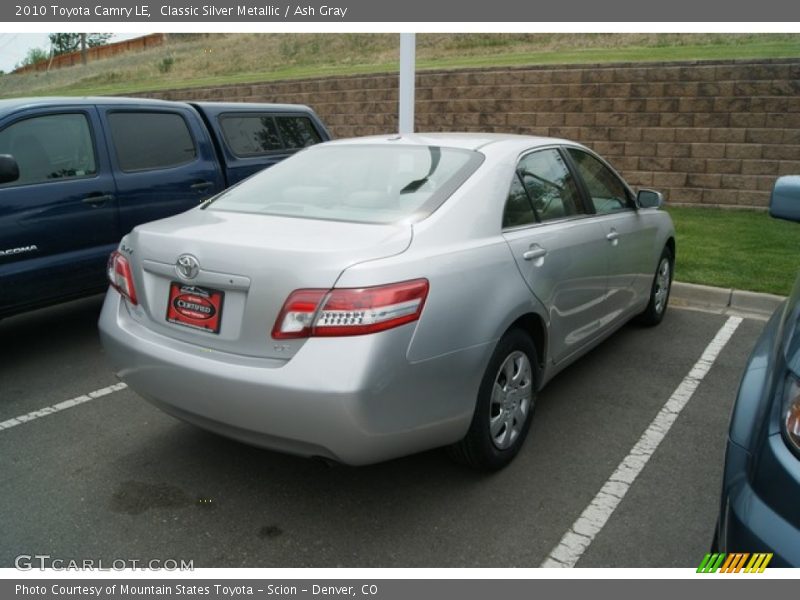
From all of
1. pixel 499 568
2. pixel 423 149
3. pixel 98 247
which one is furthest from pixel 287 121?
pixel 499 568

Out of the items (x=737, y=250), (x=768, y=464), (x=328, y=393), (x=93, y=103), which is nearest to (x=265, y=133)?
(x=93, y=103)

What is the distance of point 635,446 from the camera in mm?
3648

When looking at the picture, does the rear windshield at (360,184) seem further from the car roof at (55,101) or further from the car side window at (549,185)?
the car roof at (55,101)

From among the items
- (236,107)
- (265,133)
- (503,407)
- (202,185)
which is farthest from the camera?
(265,133)

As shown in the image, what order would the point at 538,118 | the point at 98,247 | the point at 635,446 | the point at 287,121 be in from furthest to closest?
the point at 538,118
the point at 287,121
the point at 98,247
the point at 635,446

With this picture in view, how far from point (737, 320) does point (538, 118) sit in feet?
23.9

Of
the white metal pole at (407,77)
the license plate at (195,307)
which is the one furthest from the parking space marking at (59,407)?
the white metal pole at (407,77)

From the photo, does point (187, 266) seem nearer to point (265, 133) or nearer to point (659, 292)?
point (659, 292)

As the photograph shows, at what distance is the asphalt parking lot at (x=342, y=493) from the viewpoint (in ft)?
9.02

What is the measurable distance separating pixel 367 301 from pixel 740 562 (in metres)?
1.42

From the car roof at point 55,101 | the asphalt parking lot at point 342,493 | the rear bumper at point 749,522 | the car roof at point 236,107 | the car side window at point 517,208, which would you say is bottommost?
the asphalt parking lot at point 342,493

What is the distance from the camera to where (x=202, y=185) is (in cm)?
595

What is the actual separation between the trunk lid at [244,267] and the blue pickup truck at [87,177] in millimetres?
1928

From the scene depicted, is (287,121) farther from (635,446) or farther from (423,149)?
(635,446)
